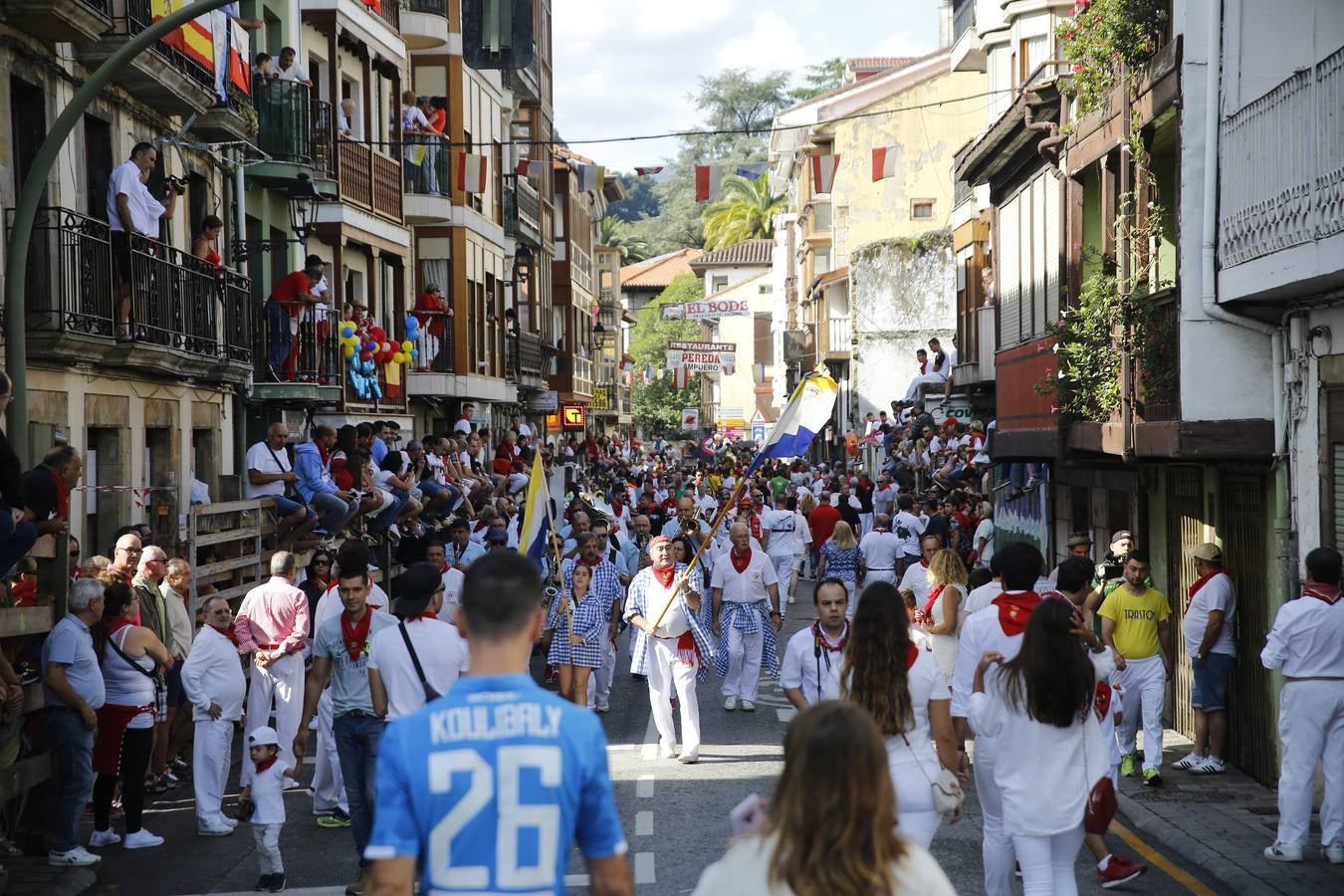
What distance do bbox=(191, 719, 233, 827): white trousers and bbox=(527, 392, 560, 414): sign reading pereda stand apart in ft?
114

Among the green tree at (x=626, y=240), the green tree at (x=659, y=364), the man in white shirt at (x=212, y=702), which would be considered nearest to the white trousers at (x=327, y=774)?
the man in white shirt at (x=212, y=702)

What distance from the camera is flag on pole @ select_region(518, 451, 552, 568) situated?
14.3 meters

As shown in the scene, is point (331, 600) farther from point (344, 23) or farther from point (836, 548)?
point (344, 23)

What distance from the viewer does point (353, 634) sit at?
955cm

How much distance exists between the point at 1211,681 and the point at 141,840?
7.97m

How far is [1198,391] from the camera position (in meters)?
13.3

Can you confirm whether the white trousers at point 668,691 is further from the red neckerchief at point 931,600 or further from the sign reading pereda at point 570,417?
the sign reading pereda at point 570,417

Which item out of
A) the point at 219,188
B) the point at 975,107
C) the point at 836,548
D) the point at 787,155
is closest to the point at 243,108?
the point at 219,188

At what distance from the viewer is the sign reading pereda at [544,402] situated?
46.2 m

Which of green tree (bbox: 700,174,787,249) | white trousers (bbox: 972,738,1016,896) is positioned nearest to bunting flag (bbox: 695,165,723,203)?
white trousers (bbox: 972,738,1016,896)

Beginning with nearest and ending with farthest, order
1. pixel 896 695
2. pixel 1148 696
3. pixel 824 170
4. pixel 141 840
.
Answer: pixel 896 695, pixel 141 840, pixel 1148 696, pixel 824 170

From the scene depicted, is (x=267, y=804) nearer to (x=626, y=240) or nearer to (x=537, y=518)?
(x=537, y=518)

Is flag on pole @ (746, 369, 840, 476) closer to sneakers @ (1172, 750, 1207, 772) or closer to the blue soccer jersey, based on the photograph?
sneakers @ (1172, 750, 1207, 772)

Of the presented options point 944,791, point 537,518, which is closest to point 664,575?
point 537,518
